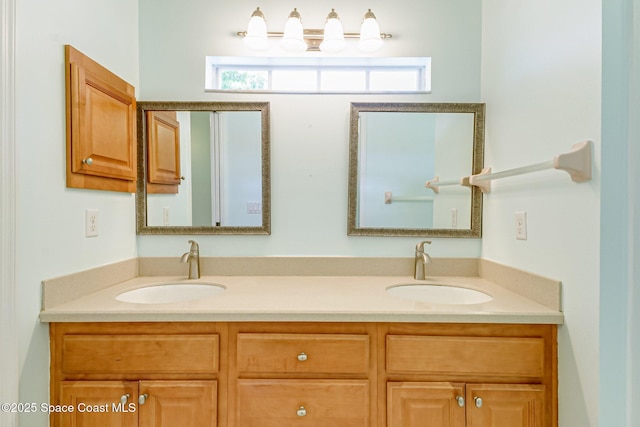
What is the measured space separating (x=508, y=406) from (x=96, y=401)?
4.63ft

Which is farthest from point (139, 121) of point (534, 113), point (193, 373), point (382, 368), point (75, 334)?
point (534, 113)

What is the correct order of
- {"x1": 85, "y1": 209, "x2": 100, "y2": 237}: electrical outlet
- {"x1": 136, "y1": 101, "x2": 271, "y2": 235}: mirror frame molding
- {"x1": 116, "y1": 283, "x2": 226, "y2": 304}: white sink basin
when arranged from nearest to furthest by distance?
{"x1": 85, "y1": 209, "x2": 100, "y2": 237}: electrical outlet < {"x1": 116, "y1": 283, "x2": 226, "y2": 304}: white sink basin < {"x1": 136, "y1": 101, "x2": 271, "y2": 235}: mirror frame molding

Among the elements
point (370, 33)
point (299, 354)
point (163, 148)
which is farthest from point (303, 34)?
point (299, 354)

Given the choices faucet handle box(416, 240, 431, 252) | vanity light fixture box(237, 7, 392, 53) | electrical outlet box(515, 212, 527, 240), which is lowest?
faucet handle box(416, 240, 431, 252)

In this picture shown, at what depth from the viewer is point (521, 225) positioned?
136cm

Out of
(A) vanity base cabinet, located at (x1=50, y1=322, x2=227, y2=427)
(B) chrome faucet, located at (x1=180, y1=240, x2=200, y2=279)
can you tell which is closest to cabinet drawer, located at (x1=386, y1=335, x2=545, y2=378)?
(A) vanity base cabinet, located at (x1=50, y1=322, x2=227, y2=427)

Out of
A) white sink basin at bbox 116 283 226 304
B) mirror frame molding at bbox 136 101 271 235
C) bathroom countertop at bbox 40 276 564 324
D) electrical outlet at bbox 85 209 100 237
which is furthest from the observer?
mirror frame molding at bbox 136 101 271 235

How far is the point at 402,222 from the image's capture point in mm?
1712

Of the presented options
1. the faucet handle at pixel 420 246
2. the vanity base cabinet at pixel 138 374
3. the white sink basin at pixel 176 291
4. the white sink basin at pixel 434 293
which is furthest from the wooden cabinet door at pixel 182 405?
the faucet handle at pixel 420 246

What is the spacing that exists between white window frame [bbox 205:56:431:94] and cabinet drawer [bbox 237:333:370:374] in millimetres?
1175

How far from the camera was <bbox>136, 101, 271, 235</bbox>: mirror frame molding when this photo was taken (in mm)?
1690

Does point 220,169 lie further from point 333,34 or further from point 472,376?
point 472,376

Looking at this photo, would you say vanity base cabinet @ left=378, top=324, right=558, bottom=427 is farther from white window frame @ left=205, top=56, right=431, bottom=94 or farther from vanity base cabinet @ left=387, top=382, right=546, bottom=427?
white window frame @ left=205, top=56, right=431, bottom=94

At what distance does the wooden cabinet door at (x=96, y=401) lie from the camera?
45.5 inches
